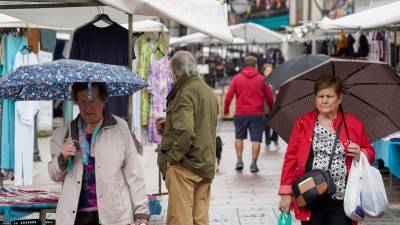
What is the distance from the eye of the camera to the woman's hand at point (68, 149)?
5.11 m

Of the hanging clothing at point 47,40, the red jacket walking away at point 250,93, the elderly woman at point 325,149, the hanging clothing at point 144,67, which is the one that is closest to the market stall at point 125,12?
the elderly woman at point 325,149

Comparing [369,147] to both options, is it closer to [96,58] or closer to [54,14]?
[96,58]

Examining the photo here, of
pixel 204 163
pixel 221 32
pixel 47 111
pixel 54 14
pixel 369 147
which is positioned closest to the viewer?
pixel 369 147

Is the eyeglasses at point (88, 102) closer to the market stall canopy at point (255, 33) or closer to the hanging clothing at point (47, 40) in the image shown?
the hanging clothing at point (47, 40)

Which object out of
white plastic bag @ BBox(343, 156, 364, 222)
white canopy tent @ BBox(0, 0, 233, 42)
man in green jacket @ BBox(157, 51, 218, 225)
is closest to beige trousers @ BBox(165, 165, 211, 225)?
man in green jacket @ BBox(157, 51, 218, 225)

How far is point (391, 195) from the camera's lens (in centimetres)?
1122

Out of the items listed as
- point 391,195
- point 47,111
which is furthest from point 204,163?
point 47,111

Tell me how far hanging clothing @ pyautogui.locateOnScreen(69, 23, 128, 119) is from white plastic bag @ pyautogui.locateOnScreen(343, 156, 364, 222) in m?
2.52

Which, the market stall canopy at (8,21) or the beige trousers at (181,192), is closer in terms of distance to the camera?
the beige trousers at (181,192)

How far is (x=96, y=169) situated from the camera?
5.22 meters

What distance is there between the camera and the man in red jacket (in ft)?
46.1

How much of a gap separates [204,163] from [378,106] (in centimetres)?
167

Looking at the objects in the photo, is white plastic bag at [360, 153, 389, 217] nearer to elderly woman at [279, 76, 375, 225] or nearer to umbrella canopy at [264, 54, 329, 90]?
elderly woman at [279, 76, 375, 225]

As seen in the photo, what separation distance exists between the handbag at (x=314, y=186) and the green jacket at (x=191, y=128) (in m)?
1.53
